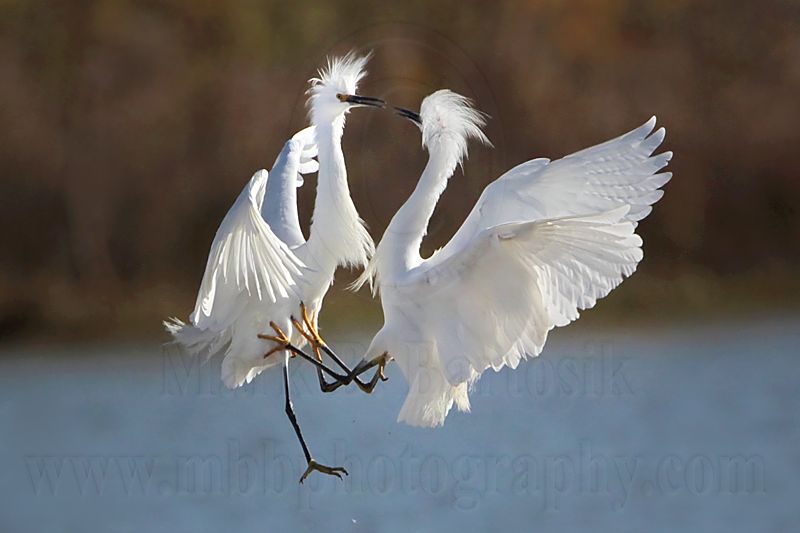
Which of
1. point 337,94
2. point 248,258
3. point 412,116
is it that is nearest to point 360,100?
point 337,94

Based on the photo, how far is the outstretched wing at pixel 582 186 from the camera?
5086mm

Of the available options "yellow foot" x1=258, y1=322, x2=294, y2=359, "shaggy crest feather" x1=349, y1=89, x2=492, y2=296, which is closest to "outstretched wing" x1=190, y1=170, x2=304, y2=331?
"yellow foot" x1=258, y1=322, x2=294, y2=359

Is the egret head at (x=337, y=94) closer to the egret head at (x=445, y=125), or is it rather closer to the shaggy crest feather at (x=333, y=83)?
the shaggy crest feather at (x=333, y=83)

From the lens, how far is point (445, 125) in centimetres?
528

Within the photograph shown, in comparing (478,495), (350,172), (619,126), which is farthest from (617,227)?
(619,126)

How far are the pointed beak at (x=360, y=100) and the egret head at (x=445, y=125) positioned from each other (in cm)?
30

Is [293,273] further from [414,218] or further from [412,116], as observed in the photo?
[412,116]

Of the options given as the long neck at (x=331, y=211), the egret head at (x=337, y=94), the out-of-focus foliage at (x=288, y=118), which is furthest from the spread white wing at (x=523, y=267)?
the out-of-focus foliage at (x=288, y=118)

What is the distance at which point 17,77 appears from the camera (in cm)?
1062

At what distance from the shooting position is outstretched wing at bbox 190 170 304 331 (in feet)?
17.1

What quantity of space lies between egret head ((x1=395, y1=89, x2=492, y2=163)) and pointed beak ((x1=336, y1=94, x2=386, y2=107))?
30 centimetres

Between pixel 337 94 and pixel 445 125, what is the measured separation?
641 mm

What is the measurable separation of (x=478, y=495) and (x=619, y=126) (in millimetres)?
3829

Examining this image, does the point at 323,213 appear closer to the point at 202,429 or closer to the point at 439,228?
the point at 439,228
